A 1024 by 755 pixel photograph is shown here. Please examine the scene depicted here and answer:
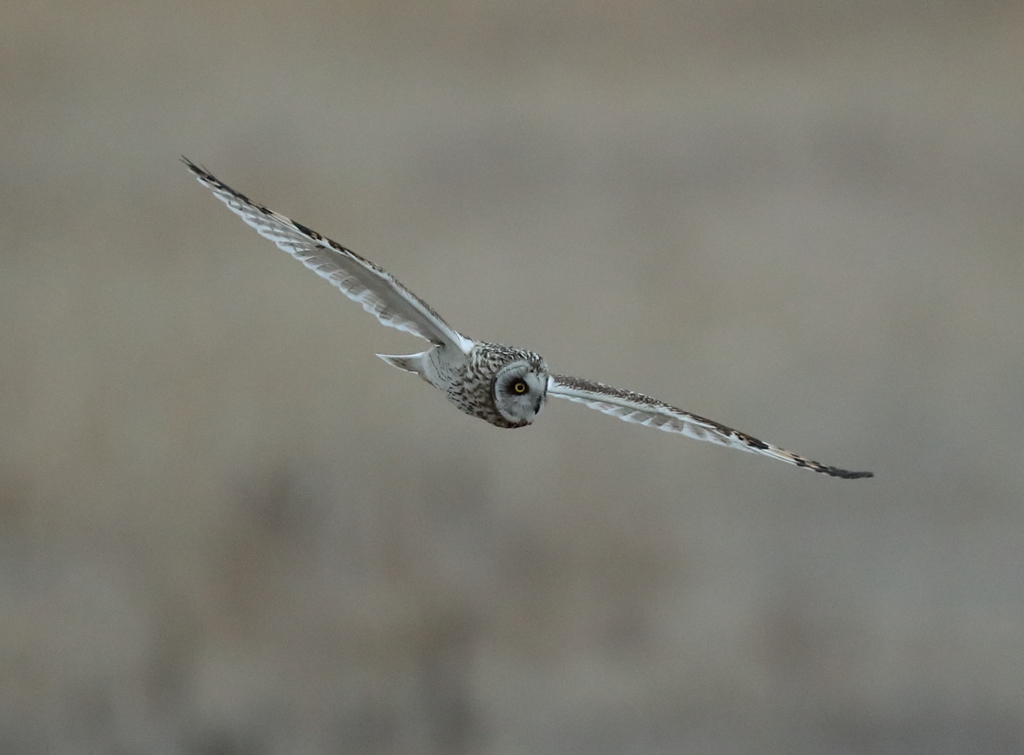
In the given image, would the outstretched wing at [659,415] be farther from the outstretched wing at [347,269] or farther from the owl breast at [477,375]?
the outstretched wing at [347,269]

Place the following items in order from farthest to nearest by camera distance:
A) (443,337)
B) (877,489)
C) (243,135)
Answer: (243,135)
(877,489)
(443,337)

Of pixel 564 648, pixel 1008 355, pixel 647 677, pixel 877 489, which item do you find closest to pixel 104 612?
pixel 564 648

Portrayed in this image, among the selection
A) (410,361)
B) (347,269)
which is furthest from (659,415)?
(347,269)

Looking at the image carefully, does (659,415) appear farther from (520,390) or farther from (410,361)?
(410,361)

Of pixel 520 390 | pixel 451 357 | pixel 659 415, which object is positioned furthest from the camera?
pixel 659 415

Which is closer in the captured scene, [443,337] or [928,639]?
[443,337]

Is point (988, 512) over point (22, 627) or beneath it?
over

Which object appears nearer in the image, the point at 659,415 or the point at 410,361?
the point at 410,361

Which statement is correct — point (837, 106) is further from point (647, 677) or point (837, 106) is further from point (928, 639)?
point (647, 677)

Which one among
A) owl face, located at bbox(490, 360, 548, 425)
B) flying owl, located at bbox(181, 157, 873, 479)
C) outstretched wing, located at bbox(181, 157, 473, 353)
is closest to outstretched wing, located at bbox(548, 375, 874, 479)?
flying owl, located at bbox(181, 157, 873, 479)
